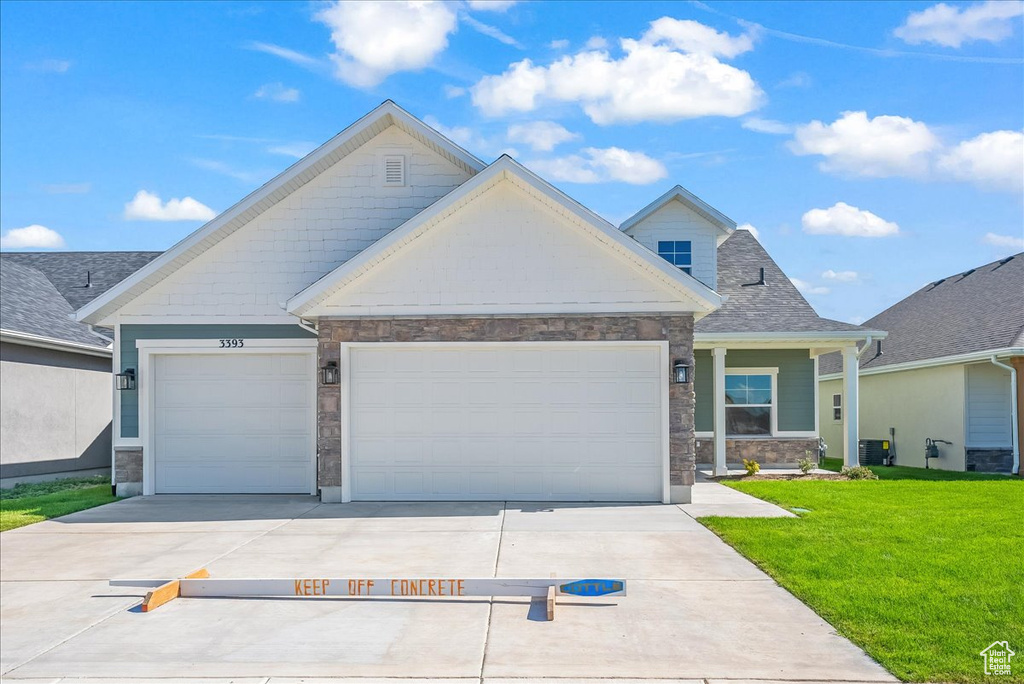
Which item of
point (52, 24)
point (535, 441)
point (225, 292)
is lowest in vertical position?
point (535, 441)

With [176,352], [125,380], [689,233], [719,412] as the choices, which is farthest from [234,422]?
[689,233]

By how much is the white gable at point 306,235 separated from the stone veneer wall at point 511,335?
1.97 meters

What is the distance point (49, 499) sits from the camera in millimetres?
14828

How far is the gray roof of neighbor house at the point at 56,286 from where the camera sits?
1794 cm

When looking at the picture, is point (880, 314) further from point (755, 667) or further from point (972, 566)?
point (755, 667)

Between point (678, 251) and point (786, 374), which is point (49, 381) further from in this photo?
point (786, 374)

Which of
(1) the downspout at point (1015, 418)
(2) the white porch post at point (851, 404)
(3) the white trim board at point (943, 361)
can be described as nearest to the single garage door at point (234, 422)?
(2) the white porch post at point (851, 404)

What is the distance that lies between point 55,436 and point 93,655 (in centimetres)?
1343

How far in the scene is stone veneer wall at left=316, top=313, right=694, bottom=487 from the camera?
13.4 metres

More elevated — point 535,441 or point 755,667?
point 535,441

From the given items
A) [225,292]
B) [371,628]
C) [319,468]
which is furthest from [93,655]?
[225,292]

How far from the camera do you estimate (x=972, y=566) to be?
334 inches

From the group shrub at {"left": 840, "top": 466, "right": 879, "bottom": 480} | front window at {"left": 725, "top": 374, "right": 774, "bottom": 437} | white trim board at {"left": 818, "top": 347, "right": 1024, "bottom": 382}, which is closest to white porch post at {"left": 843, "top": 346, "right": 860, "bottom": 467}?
shrub at {"left": 840, "top": 466, "right": 879, "bottom": 480}

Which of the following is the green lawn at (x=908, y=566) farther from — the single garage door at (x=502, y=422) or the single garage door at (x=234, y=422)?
the single garage door at (x=234, y=422)
